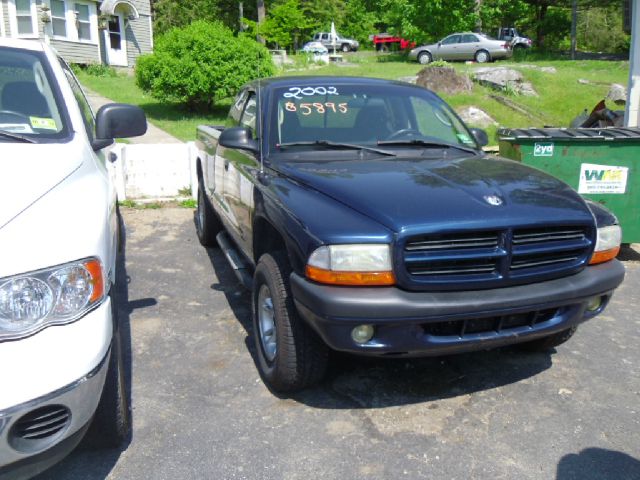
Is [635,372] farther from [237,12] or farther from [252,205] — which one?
[237,12]

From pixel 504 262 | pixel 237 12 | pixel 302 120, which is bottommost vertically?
pixel 504 262

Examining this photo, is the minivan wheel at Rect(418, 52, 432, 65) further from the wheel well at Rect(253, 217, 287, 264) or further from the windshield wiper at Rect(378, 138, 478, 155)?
the wheel well at Rect(253, 217, 287, 264)

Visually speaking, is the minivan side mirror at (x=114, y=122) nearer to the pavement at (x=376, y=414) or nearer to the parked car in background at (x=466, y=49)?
the pavement at (x=376, y=414)

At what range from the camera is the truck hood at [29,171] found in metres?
2.30

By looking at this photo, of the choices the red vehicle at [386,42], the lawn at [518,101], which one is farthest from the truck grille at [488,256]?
the red vehicle at [386,42]

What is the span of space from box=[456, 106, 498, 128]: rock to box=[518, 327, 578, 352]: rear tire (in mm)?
10361

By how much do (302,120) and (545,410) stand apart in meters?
2.35

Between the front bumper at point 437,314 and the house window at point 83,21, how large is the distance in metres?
24.7

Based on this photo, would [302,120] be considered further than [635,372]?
Yes

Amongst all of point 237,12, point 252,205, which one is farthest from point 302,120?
point 237,12

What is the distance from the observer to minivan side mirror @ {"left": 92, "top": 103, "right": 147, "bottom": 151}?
3.49 metres

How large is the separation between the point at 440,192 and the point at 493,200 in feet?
0.87

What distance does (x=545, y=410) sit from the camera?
333 cm

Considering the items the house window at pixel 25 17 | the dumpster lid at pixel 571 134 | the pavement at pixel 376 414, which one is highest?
the house window at pixel 25 17
